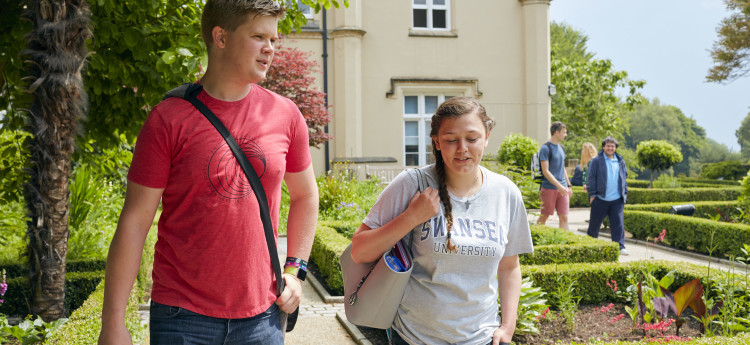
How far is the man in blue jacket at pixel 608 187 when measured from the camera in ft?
29.6

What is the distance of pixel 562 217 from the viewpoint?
10.1m

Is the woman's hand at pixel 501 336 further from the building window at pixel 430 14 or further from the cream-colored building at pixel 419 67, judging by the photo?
the building window at pixel 430 14

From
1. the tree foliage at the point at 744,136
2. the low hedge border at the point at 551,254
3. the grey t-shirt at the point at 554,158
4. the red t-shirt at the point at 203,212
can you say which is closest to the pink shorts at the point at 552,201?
the grey t-shirt at the point at 554,158

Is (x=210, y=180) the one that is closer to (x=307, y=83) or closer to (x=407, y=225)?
(x=407, y=225)

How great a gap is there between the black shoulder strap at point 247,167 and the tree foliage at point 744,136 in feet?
381

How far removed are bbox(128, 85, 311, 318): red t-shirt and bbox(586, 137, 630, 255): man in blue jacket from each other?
311 inches

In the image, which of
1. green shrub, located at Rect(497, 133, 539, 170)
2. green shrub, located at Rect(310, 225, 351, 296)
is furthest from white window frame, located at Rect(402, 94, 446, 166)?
green shrub, located at Rect(310, 225, 351, 296)

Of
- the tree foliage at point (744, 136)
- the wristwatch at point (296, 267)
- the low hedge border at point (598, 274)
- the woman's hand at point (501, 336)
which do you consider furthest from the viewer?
the tree foliage at point (744, 136)

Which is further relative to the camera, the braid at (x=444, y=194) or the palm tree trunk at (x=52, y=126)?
the palm tree trunk at (x=52, y=126)

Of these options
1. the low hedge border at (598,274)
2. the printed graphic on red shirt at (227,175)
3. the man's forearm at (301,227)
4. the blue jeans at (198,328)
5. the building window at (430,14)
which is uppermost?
the building window at (430,14)

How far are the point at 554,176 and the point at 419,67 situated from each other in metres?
9.41

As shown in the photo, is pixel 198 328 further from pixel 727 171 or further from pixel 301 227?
pixel 727 171

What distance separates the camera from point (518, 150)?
56.6ft

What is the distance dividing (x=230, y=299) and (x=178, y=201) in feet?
1.10
